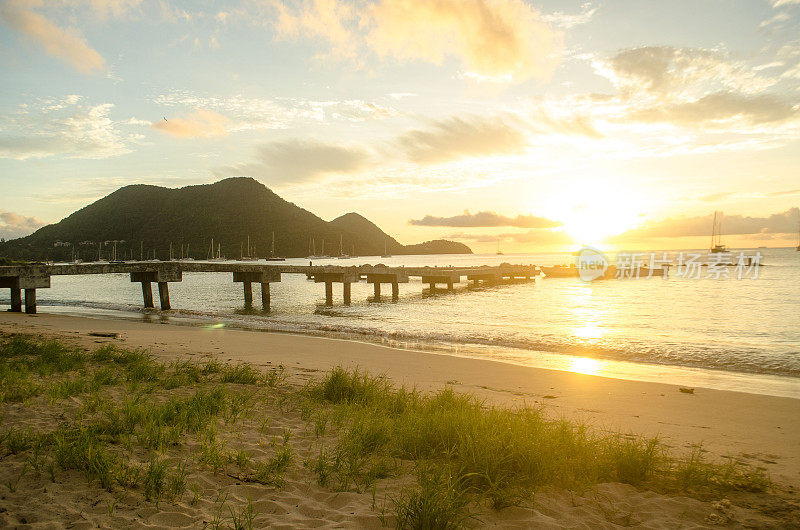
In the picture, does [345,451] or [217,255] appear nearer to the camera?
[345,451]

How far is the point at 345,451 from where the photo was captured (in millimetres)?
5051

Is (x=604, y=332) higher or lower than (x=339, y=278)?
lower

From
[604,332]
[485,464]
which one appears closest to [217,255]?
[604,332]

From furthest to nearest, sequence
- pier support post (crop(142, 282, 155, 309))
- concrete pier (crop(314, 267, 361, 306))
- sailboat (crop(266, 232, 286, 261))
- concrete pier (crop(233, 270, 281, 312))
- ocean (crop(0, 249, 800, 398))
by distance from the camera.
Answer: sailboat (crop(266, 232, 286, 261)) → concrete pier (crop(314, 267, 361, 306)) → concrete pier (crop(233, 270, 281, 312)) → pier support post (crop(142, 282, 155, 309)) → ocean (crop(0, 249, 800, 398))

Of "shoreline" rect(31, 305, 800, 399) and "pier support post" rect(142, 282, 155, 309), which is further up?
"pier support post" rect(142, 282, 155, 309)

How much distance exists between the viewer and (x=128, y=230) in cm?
12988

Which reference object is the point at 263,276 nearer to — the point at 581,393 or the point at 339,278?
the point at 339,278

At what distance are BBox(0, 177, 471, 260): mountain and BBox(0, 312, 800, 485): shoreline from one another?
128 m

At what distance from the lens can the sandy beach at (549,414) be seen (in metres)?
3.79

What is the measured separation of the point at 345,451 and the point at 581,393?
20.3 feet

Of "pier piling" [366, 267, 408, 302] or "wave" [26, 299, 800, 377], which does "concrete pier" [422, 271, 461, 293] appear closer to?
"pier piling" [366, 267, 408, 302]

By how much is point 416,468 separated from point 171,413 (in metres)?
3.34

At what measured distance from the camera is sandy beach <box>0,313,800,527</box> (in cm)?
379

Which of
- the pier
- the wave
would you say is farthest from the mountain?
the wave
